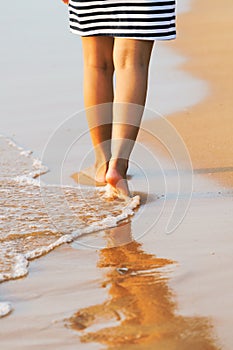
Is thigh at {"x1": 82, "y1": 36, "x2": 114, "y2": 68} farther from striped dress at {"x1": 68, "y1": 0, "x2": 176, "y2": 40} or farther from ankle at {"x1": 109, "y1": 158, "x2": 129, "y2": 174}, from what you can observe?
ankle at {"x1": 109, "y1": 158, "x2": 129, "y2": 174}

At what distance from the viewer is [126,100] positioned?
3.76 m

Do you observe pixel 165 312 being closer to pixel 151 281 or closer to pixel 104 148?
pixel 151 281

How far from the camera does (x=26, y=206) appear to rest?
374 cm

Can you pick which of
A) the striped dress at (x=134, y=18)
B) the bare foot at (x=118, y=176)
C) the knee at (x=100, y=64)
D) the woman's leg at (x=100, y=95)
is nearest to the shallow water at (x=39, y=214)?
the bare foot at (x=118, y=176)

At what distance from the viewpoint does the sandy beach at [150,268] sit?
249 centimetres

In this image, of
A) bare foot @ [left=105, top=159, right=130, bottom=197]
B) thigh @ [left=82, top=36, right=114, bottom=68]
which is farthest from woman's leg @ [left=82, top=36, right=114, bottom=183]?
bare foot @ [left=105, top=159, right=130, bottom=197]

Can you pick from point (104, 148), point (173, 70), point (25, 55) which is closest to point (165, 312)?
point (104, 148)

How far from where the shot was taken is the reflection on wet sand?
7.96ft

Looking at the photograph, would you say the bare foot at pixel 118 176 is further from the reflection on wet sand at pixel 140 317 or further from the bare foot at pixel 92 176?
the reflection on wet sand at pixel 140 317

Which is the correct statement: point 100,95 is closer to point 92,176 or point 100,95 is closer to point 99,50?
point 99,50

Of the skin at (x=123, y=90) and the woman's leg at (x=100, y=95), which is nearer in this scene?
the skin at (x=123, y=90)

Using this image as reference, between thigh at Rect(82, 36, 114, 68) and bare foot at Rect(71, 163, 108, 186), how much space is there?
0.45 metres

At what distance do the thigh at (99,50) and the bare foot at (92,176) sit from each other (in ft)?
1.48

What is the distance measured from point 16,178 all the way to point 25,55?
3.00 metres
